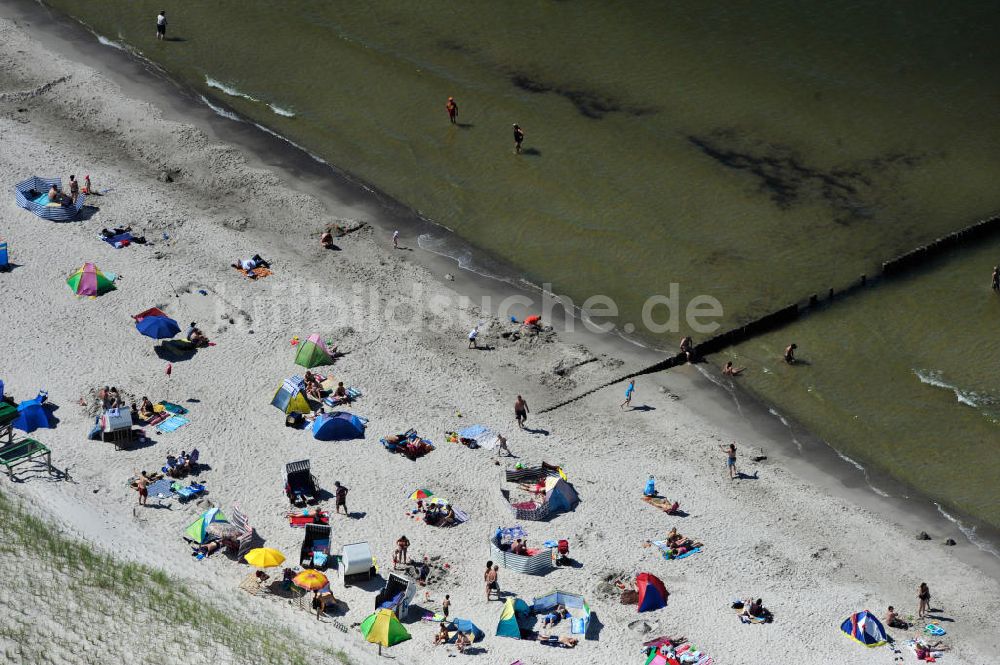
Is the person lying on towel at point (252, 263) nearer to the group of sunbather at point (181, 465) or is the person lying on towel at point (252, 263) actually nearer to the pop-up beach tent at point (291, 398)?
the pop-up beach tent at point (291, 398)

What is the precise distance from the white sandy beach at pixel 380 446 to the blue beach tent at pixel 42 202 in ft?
2.75

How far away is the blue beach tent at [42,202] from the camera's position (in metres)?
57.6

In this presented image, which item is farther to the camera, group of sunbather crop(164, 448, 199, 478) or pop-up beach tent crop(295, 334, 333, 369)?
pop-up beach tent crop(295, 334, 333, 369)

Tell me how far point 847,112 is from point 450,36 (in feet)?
72.8

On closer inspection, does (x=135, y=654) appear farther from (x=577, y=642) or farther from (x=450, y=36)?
(x=450, y=36)

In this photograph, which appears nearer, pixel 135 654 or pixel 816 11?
pixel 135 654

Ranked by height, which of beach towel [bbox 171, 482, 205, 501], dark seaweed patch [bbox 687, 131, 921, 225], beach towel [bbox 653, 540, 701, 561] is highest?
dark seaweed patch [bbox 687, 131, 921, 225]

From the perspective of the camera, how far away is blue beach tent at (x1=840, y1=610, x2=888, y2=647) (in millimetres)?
39438

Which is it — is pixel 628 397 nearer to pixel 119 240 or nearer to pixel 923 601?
pixel 923 601

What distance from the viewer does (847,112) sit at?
67.9 meters

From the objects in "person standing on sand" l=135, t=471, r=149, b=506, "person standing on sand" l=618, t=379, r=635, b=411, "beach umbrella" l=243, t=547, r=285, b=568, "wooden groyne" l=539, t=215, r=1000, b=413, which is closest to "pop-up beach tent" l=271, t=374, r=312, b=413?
"person standing on sand" l=135, t=471, r=149, b=506

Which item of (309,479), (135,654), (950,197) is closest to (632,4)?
(950,197)

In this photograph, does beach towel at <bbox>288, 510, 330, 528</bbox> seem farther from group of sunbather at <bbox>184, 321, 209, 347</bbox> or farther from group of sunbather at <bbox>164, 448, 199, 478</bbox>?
group of sunbather at <bbox>184, 321, 209, 347</bbox>

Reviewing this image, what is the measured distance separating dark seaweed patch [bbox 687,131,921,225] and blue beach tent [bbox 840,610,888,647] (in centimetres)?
2519
